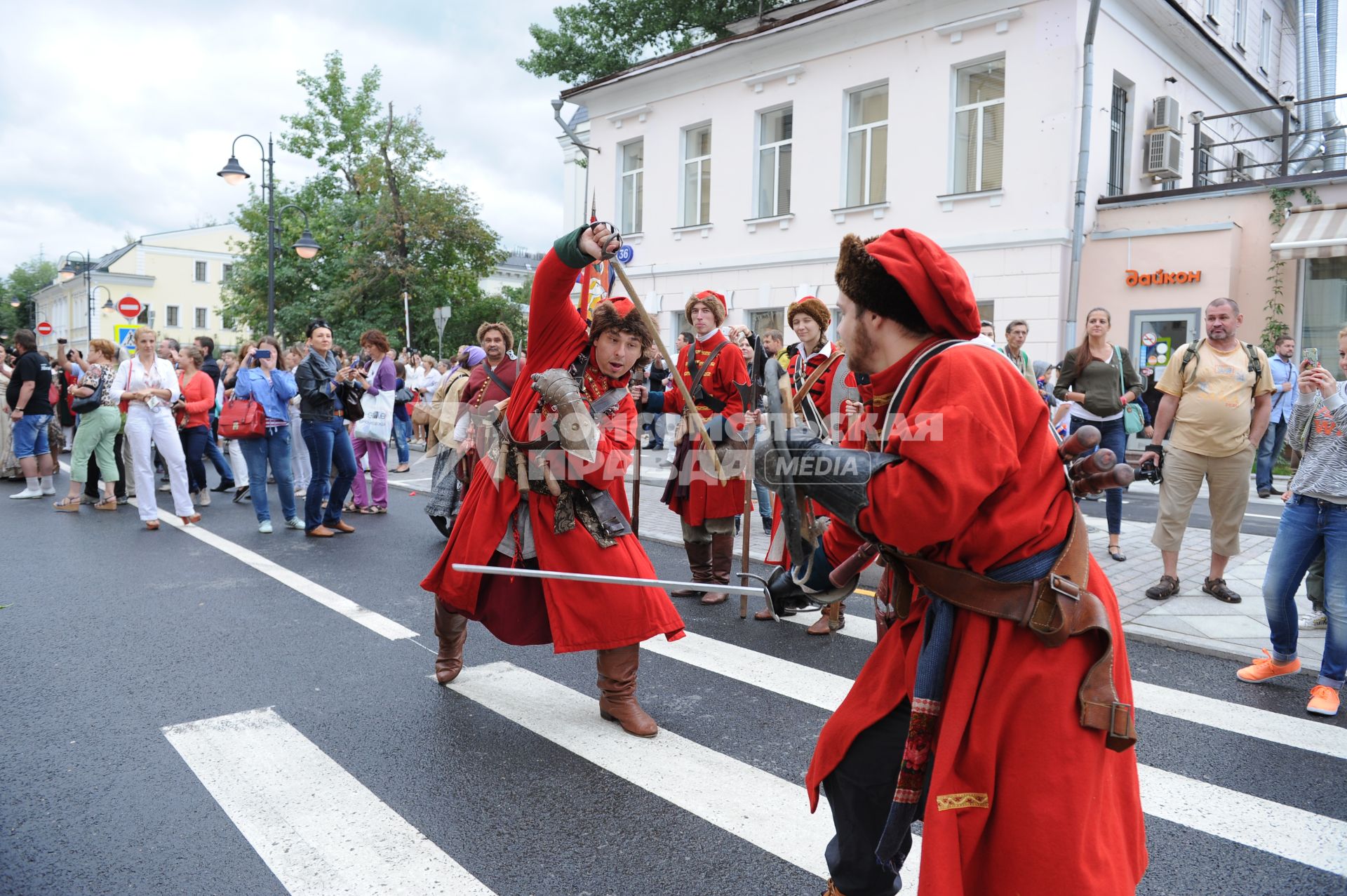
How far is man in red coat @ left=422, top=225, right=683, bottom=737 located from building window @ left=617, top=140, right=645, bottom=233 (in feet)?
63.4

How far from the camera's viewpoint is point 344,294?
101ft

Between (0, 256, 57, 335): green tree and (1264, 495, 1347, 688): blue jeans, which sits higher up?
(0, 256, 57, 335): green tree

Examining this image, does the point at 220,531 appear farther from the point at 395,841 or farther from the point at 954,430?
the point at 954,430

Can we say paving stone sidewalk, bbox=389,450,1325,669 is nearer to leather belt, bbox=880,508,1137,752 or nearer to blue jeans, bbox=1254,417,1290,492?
blue jeans, bbox=1254,417,1290,492

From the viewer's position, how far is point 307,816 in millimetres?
3299

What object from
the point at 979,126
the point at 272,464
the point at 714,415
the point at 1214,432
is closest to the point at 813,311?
the point at 714,415

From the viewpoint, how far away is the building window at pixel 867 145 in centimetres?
1803

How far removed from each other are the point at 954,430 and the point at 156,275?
262 feet

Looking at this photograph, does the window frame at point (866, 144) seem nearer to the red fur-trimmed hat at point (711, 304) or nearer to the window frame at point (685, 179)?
the window frame at point (685, 179)

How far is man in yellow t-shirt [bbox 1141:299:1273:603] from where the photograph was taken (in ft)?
20.6

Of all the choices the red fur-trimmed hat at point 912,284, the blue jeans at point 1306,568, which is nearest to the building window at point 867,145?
the blue jeans at point 1306,568

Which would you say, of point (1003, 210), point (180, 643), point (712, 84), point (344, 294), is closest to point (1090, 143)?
point (1003, 210)

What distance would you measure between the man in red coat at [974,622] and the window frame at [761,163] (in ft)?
59.7

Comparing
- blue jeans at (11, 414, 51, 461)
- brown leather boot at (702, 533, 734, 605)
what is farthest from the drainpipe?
blue jeans at (11, 414, 51, 461)
